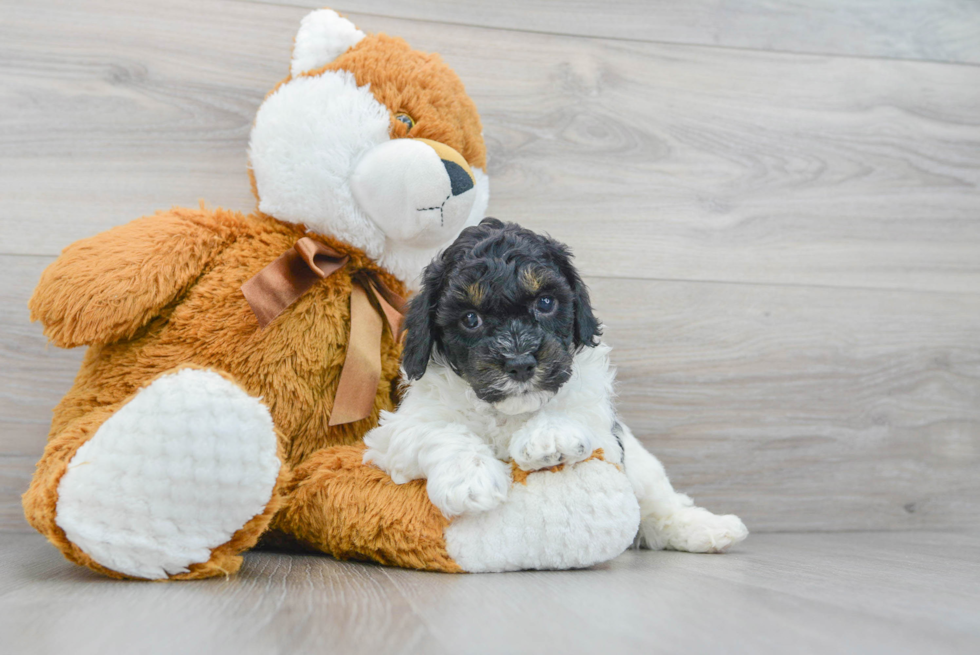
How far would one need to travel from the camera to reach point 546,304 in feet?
3.21

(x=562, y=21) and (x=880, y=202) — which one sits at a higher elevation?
(x=562, y=21)

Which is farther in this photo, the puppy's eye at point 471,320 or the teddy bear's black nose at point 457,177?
the teddy bear's black nose at point 457,177

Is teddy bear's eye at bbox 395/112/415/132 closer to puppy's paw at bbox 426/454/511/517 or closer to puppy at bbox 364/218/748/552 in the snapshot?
puppy at bbox 364/218/748/552

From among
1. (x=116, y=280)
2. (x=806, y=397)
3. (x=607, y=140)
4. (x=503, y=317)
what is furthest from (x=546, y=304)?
(x=806, y=397)

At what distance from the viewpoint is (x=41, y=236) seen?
1.42 metres

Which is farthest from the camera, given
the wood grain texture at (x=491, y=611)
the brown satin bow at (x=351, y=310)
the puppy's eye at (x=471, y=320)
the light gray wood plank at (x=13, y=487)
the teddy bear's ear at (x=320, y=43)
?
the light gray wood plank at (x=13, y=487)

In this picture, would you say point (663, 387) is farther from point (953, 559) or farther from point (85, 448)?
point (85, 448)

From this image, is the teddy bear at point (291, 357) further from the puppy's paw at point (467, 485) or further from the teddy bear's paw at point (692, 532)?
the teddy bear's paw at point (692, 532)

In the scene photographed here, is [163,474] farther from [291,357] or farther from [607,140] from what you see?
[607,140]

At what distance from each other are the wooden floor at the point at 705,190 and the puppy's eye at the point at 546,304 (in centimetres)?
66

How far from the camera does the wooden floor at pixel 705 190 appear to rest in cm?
145

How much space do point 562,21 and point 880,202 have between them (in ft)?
2.90

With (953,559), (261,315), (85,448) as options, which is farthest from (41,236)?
(953,559)

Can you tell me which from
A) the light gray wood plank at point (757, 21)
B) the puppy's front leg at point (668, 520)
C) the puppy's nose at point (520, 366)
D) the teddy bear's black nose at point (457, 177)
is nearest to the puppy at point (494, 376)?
the puppy's nose at point (520, 366)
